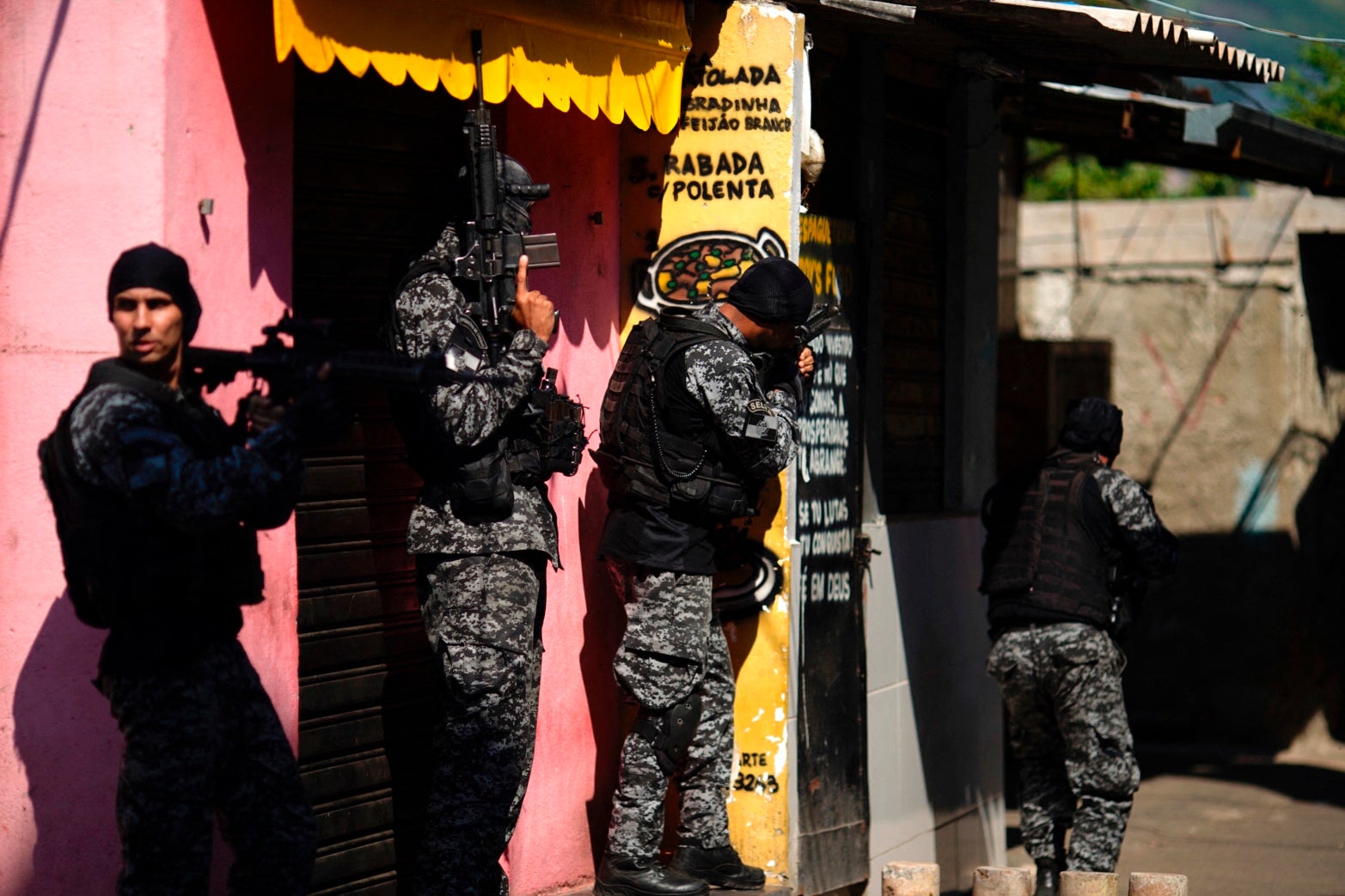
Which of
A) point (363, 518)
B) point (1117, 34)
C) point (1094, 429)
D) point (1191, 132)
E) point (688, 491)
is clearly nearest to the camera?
point (363, 518)

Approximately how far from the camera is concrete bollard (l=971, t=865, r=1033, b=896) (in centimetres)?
409

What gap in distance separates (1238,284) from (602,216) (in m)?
6.68

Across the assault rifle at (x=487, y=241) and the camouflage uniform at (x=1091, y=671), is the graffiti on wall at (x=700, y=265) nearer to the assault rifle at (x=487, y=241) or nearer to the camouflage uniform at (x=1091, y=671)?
the assault rifle at (x=487, y=241)

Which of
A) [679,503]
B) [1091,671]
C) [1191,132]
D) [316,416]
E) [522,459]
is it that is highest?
[1191,132]

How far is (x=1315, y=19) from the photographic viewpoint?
6465 mm

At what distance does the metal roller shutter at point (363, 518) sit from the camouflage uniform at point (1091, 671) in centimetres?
258

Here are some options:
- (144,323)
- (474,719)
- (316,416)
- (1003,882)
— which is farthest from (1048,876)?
(144,323)

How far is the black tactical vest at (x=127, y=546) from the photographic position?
10.7 ft

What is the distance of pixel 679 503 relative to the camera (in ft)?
16.0

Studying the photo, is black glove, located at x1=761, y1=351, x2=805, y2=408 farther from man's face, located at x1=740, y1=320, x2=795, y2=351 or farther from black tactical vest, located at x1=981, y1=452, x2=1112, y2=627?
black tactical vest, located at x1=981, y1=452, x2=1112, y2=627

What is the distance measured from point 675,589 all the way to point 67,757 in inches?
72.3

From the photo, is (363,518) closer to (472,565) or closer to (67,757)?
(472,565)

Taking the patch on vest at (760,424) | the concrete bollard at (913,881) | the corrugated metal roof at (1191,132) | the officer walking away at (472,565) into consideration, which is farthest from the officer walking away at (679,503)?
the corrugated metal roof at (1191,132)

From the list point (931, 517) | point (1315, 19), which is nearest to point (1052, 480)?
point (931, 517)
